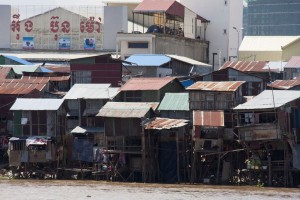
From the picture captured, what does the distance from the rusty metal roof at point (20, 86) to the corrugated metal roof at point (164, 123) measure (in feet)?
30.0

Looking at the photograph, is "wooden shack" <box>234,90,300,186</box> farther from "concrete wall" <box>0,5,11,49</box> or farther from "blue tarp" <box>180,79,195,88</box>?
"concrete wall" <box>0,5,11,49</box>

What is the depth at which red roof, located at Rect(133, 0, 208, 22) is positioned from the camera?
83113 millimetres

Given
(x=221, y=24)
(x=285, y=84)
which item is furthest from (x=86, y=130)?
(x=221, y=24)

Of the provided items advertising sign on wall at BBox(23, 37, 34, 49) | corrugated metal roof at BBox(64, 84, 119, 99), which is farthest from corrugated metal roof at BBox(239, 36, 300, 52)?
corrugated metal roof at BBox(64, 84, 119, 99)

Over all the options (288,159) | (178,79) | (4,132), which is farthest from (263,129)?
(4,132)

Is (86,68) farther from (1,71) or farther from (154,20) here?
(154,20)

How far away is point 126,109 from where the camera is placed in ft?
166

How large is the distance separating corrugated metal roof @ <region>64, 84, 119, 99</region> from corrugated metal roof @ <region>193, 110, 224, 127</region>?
17.9ft

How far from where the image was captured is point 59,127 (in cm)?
5303

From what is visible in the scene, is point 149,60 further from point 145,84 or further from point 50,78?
point 145,84

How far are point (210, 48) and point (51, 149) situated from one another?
135ft

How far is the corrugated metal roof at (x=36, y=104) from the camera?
5209cm

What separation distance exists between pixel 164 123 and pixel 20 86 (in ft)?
36.9

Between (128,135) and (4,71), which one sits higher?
(4,71)
